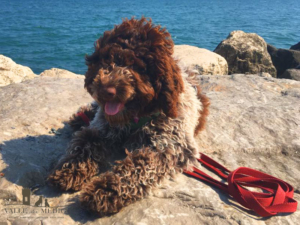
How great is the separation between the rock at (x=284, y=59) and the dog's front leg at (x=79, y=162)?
11591mm

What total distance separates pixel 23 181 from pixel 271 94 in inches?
196

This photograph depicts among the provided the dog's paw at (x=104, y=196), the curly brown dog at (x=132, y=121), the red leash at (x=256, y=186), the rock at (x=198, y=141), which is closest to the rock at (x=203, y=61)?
the rock at (x=198, y=141)

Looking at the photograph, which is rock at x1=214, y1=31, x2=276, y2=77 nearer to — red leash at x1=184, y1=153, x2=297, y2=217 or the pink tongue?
red leash at x1=184, y1=153, x2=297, y2=217

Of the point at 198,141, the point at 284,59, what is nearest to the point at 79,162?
the point at 198,141

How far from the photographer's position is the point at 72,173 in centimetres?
355

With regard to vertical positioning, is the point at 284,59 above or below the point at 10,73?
below

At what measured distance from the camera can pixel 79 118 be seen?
5.10 meters

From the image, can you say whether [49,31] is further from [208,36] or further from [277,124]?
[277,124]

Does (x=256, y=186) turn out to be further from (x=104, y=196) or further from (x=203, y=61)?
(x=203, y=61)

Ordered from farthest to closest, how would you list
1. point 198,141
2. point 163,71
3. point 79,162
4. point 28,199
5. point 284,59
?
point 284,59, point 198,141, point 79,162, point 163,71, point 28,199

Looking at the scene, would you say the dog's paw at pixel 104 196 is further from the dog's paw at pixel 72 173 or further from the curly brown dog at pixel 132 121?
the dog's paw at pixel 72 173

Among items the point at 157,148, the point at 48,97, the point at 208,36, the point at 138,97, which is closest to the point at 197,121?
the point at 157,148

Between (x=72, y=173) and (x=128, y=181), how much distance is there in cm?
66

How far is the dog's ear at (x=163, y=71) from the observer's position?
3.49m
